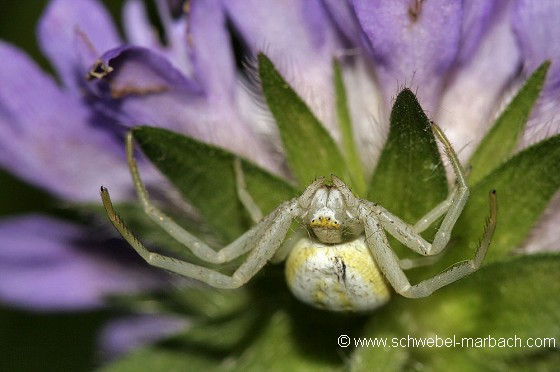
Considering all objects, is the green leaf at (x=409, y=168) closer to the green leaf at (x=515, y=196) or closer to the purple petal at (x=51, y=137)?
the green leaf at (x=515, y=196)

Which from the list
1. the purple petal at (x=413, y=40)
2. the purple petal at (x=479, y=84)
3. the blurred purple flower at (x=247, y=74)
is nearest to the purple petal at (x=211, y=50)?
the blurred purple flower at (x=247, y=74)

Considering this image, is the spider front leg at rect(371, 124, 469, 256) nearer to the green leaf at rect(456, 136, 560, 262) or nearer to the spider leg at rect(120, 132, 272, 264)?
the green leaf at rect(456, 136, 560, 262)

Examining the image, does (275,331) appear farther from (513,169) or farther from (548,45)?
(548,45)

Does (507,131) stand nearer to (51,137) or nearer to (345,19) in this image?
(345,19)

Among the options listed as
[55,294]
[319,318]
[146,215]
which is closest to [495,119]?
[319,318]

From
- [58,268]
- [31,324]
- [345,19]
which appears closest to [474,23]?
[345,19]
